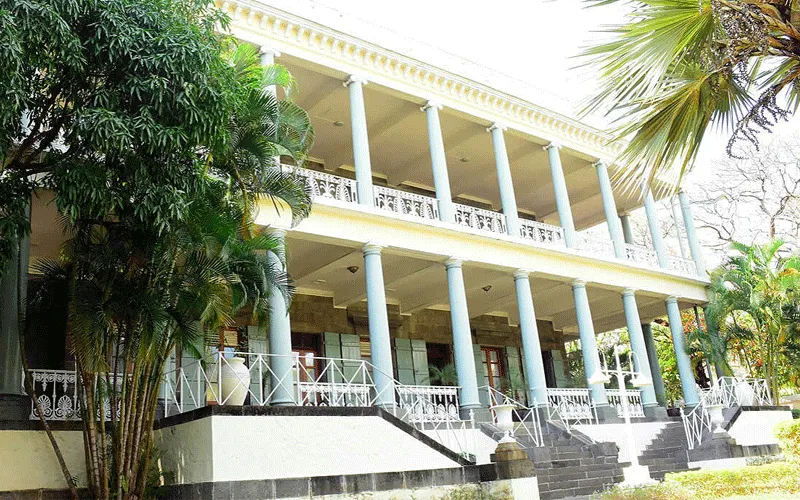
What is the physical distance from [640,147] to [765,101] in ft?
3.10

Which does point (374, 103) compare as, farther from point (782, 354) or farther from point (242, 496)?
point (782, 354)

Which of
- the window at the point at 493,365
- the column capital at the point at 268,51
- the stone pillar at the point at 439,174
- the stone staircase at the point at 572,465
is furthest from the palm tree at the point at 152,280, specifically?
the window at the point at 493,365

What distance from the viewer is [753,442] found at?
15977 millimetres

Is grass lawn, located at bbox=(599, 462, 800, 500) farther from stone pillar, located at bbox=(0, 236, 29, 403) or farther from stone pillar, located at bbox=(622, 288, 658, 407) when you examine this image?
stone pillar, located at bbox=(0, 236, 29, 403)

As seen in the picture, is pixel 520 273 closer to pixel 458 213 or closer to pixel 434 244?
pixel 434 244

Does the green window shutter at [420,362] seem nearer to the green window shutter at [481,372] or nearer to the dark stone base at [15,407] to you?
the green window shutter at [481,372]

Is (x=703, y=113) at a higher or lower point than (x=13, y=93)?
lower

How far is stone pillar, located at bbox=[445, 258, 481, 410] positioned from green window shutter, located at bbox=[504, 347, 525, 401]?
6556 mm

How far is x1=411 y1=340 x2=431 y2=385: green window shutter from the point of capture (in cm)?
1708

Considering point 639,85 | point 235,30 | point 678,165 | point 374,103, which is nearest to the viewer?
point 639,85

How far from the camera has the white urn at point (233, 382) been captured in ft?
30.3

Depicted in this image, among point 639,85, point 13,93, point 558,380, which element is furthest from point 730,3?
point 558,380

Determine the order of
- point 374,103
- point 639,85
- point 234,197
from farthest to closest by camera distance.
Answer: point 374,103 < point 234,197 < point 639,85

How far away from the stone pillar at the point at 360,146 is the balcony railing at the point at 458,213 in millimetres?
208
